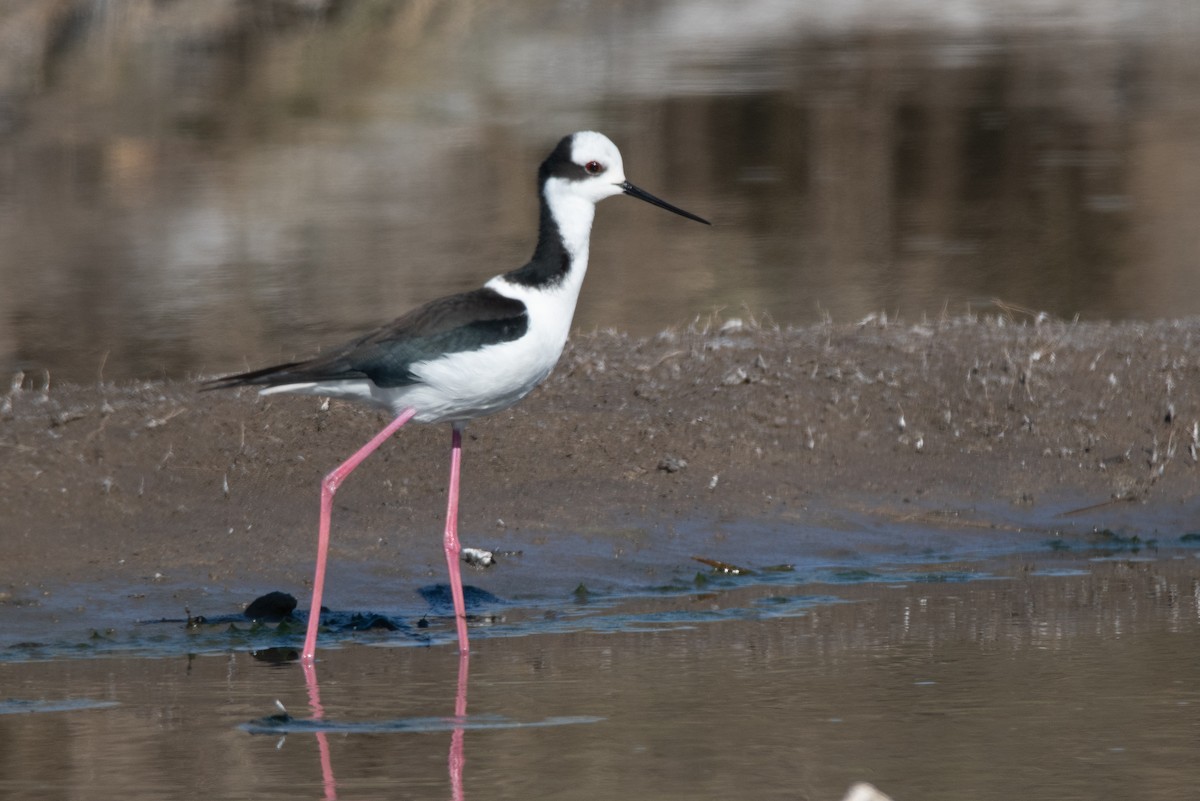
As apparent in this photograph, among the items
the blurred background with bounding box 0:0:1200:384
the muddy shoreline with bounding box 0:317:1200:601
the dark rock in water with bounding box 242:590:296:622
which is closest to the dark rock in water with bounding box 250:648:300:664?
the dark rock in water with bounding box 242:590:296:622

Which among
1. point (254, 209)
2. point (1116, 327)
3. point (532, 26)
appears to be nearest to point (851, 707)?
point (1116, 327)

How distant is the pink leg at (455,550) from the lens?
21.0ft

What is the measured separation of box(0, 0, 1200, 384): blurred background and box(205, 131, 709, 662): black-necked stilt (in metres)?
3.77

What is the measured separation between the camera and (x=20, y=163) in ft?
66.9

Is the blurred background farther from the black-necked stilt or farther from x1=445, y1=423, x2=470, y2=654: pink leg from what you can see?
the black-necked stilt

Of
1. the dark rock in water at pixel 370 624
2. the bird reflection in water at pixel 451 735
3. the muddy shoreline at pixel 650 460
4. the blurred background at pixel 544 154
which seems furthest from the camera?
the blurred background at pixel 544 154

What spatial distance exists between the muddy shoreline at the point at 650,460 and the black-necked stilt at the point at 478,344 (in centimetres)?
92

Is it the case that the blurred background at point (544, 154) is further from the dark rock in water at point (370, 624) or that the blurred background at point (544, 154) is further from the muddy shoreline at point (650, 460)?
the dark rock in water at point (370, 624)

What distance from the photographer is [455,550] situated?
22.8 feet

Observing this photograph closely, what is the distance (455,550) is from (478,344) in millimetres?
865

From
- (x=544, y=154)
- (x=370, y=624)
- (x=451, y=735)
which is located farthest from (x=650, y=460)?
(x=544, y=154)

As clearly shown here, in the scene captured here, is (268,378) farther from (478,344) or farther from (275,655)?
(275,655)

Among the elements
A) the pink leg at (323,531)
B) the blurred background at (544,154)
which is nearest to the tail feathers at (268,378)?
the pink leg at (323,531)

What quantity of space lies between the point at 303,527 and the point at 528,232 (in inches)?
362
